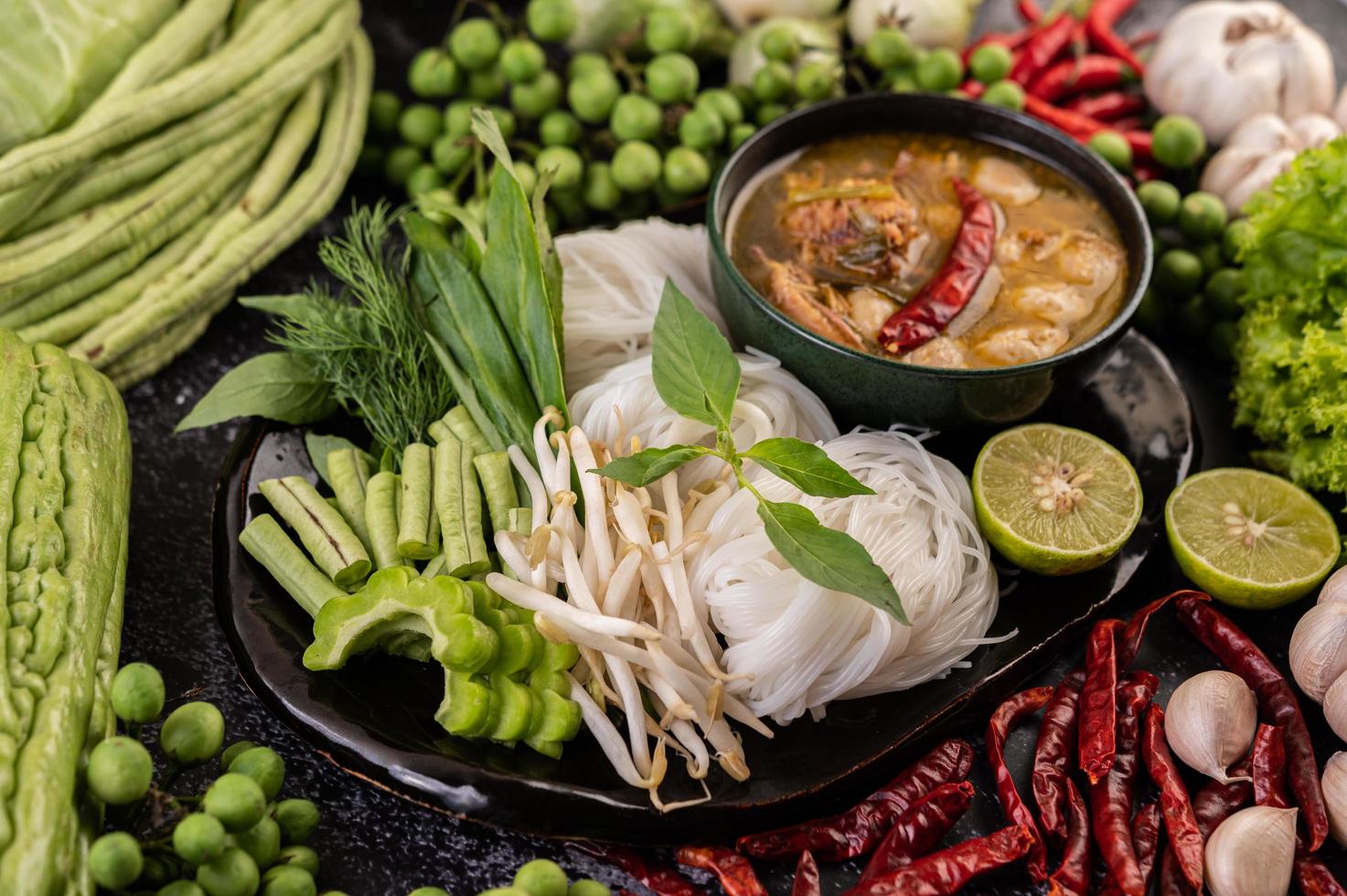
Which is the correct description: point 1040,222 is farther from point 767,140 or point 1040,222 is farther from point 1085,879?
point 1085,879

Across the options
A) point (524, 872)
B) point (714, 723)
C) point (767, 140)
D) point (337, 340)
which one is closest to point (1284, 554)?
point (714, 723)

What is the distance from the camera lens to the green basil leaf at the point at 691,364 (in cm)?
277

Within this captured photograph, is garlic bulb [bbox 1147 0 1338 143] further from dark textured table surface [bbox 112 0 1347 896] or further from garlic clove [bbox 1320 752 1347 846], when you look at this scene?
garlic clove [bbox 1320 752 1347 846]

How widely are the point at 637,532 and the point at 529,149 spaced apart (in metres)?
1.92

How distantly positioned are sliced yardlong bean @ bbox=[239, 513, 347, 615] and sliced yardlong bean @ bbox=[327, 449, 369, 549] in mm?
169

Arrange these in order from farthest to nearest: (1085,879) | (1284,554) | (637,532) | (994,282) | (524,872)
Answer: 1. (994,282)
2. (1284,554)
3. (637,532)
4. (1085,879)
5. (524,872)

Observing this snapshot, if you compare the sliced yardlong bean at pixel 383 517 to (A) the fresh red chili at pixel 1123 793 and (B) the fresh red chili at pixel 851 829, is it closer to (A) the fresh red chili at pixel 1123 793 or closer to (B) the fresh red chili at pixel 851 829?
(B) the fresh red chili at pixel 851 829

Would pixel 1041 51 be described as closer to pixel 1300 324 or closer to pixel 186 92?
pixel 1300 324

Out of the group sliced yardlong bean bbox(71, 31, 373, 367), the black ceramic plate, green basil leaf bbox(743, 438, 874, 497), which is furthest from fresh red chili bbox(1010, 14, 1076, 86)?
green basil leaf bbox(743, 438, 874, 497)

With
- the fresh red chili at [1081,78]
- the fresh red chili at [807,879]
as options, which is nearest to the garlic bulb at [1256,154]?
the fresh red chili at [1081,78]

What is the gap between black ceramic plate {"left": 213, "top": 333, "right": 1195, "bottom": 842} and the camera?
8.26 ft

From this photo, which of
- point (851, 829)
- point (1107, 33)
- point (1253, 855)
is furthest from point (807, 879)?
point (1107, 33)

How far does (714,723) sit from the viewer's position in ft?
8.78

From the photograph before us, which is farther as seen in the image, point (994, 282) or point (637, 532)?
point (994, 282)
